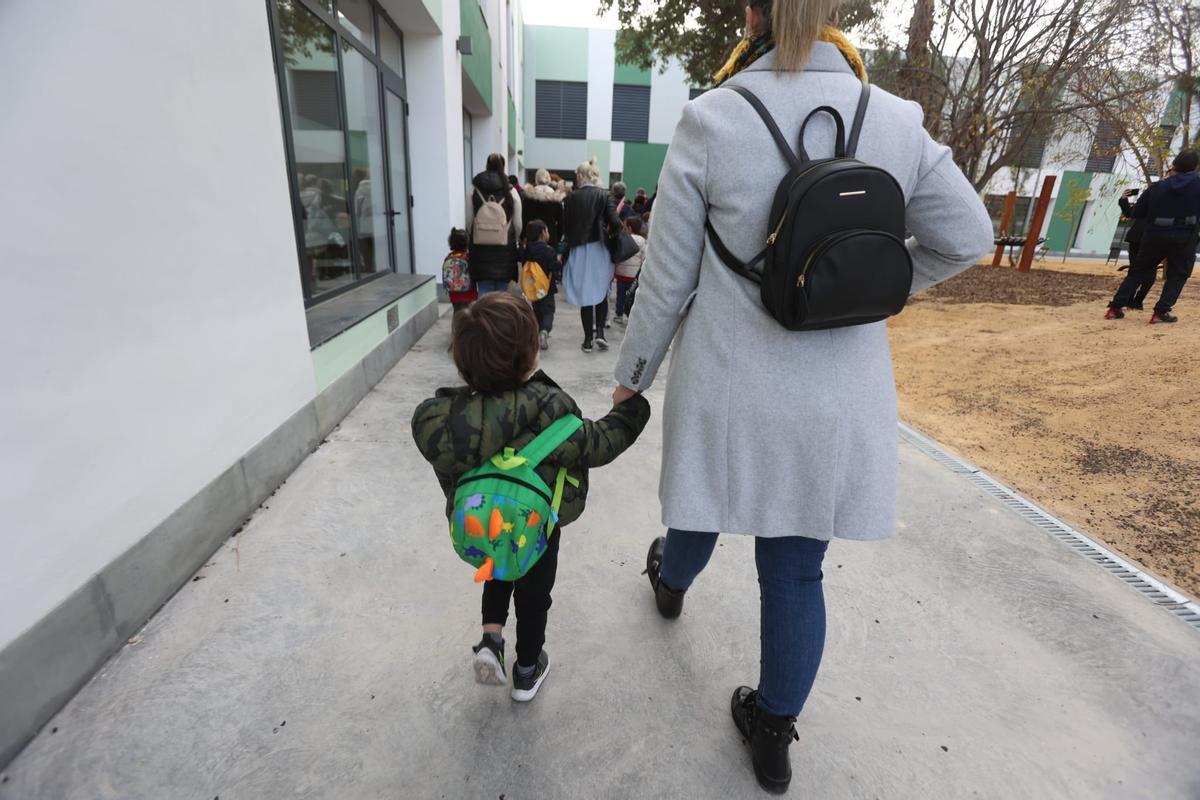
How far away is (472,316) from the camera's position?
58.8 inches

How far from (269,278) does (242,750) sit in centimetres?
209

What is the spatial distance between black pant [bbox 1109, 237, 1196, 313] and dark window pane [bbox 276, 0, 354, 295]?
8314 millimetres

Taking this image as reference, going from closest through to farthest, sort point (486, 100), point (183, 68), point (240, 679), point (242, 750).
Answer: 1. point (242, 750)
2. point (240, 679)
3. point (183, 68)
4. point (486, 100)

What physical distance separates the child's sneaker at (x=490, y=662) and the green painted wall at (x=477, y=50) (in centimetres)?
860

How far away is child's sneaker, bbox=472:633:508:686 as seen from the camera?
1.71m

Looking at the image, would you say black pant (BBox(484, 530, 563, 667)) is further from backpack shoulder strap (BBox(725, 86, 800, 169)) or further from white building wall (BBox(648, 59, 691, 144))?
white building wall (BBox(648, 59, 691, 144))

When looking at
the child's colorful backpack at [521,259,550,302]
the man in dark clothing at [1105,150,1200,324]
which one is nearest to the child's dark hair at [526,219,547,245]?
the child's colorful backpack at [521,259,550,302]

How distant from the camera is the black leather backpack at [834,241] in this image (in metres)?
1.22

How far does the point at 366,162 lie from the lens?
6.01 metres

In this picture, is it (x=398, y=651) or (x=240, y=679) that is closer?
(x=240, y=679)

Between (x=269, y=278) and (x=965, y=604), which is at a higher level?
(x=269, y=278)

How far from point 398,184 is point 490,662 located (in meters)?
6.65

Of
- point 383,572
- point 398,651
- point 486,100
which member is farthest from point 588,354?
point 486,100

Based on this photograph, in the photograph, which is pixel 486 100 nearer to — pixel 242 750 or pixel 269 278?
pixel 269 278
